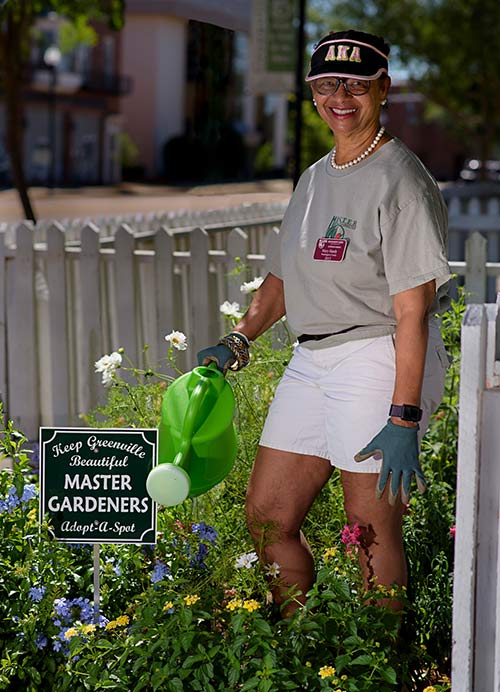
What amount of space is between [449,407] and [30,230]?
2.67 meters

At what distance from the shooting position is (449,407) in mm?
4480

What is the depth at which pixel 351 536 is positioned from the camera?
9.12 ft

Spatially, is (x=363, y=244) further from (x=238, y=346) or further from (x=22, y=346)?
(x=22, y=346)

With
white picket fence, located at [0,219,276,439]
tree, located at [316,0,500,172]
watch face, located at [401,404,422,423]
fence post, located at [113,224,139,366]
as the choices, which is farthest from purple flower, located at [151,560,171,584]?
tree, located at [316,0,500,172]

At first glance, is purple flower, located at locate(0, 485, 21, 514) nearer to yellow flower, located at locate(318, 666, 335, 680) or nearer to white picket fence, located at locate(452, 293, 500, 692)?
yellow flower, located at locate(318, 666, 335, 680)

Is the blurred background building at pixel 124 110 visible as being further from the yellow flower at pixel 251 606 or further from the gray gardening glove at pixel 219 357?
the yellow flower at pixel 251 606

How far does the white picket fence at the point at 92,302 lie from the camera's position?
5809mm

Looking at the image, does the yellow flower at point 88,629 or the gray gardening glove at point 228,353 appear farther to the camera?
the gray gardening glove at point 228,353

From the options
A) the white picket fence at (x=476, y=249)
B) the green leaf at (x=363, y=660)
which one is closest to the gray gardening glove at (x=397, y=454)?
the green leaf at (x=363, y=660)

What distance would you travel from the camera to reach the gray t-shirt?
9.04ft

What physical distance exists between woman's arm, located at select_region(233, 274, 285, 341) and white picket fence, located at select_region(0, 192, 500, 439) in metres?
2.32

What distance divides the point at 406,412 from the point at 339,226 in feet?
1.66

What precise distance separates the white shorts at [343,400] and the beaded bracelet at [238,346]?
0.20m

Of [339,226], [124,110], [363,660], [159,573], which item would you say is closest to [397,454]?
[363,660]
